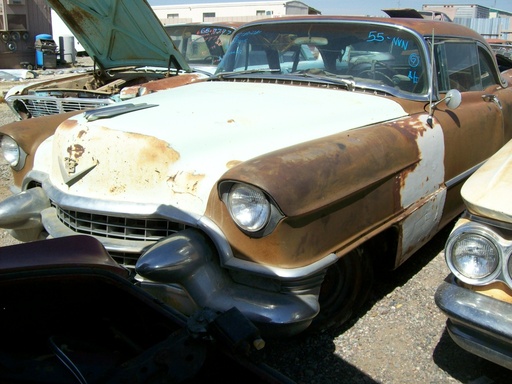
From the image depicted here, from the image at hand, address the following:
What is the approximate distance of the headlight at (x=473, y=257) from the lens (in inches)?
78.5

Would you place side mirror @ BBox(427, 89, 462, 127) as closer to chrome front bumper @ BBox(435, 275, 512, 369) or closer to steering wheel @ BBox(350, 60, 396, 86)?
steering wheel @ BBox(350, 60, 396, 86)

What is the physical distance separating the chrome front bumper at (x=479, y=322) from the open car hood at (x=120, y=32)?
4.40m

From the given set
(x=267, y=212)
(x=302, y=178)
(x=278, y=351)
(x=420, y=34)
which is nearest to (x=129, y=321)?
(x=267, y=212)

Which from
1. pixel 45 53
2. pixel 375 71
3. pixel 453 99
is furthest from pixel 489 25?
pixel 453 99

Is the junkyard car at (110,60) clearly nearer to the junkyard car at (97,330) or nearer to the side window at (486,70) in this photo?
the side window at (486,70)

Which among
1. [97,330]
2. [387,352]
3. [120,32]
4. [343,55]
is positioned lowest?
[387,352]

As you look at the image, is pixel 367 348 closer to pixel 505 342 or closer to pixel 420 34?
pixel 505 342

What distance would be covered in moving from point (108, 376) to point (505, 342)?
1385 mm

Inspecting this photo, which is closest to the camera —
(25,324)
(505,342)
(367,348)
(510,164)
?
(25,324)

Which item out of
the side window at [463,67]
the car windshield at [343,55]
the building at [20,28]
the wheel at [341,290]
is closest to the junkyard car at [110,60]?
the car windshield at [343,55]

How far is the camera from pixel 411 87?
3.28m

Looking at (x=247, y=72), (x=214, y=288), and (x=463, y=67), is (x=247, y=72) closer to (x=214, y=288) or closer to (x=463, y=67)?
(x=463, y=67)

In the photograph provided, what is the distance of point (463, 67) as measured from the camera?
3.83 metres

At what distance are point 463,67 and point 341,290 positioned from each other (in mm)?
2146
